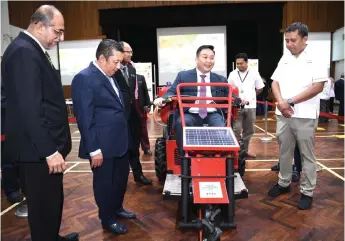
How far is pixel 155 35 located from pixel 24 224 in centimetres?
1113

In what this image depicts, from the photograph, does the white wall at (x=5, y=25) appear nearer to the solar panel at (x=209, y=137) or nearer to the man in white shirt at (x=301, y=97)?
the solar panel at (x=209, y=137)

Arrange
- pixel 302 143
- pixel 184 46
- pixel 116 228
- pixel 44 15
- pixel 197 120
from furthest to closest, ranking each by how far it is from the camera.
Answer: pixel 184 46
pixel 197 120
pixel 302 143
pixel 116 228
pixel 44 15

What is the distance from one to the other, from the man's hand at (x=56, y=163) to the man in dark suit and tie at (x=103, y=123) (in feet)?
1.36

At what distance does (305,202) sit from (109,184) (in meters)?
1.74

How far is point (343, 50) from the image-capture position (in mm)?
10695

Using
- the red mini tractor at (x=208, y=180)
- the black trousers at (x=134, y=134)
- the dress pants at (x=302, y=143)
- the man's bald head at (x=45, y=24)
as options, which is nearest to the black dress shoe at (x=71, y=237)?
the red mini tractor at (x=208, y=180)

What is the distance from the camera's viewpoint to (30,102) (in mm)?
1488

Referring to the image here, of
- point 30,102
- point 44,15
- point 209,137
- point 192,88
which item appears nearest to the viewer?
point 30,102

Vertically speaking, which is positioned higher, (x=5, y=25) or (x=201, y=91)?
(x=5, y=25)

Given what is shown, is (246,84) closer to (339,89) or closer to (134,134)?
(134,134)

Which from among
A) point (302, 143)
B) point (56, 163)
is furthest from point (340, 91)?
point (56, 163)

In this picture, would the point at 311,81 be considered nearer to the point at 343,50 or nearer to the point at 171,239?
the point at 171,239

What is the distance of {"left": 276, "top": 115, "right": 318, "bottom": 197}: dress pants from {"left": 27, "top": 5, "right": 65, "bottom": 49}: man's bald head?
6.81 ft

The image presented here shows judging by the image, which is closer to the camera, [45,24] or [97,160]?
[45,24]
